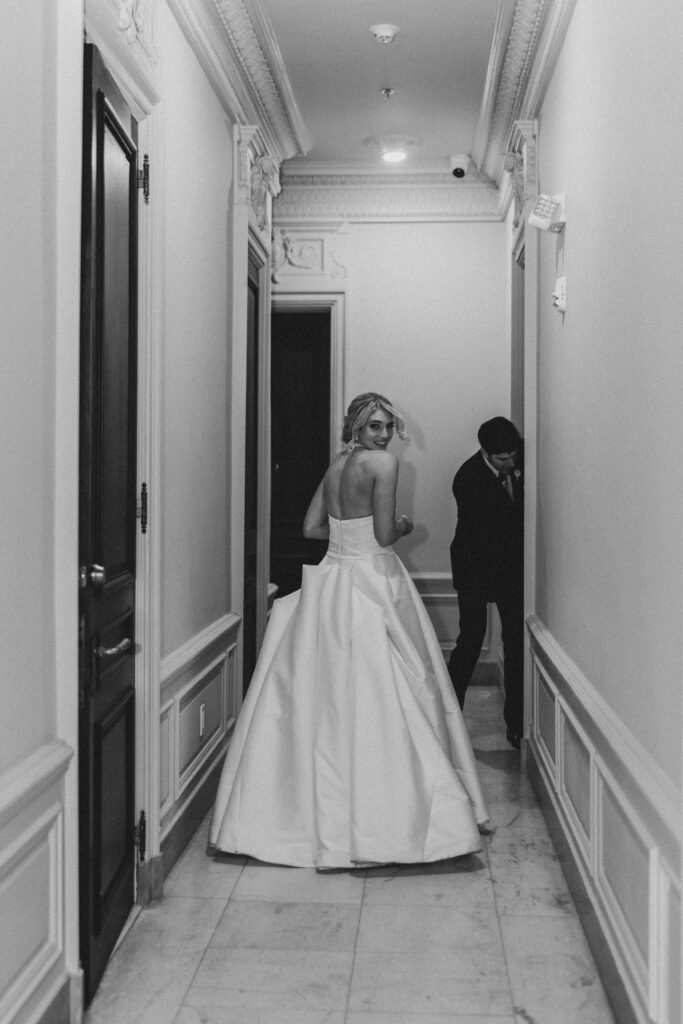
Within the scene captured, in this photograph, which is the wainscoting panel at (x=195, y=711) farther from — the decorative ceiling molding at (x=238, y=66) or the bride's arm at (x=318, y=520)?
the decorative ceiling molding at (x=238, y=66)

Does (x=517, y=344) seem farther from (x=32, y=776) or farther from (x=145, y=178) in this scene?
(x=32, y=776)

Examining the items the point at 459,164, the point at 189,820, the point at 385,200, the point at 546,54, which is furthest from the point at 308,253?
the point at 189,820

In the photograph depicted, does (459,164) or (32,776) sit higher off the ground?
(459,164)

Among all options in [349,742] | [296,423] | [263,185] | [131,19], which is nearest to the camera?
[131,19]

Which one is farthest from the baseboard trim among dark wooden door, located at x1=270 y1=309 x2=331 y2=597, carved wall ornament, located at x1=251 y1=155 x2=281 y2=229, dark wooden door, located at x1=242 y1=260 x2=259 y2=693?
carved wall ornament, located at x1=251 y1=155 x2=281 y2=229

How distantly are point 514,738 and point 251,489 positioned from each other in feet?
5.91

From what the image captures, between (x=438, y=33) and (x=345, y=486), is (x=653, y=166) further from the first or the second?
(x=438, y=33)

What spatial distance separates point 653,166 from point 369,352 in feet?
14.1

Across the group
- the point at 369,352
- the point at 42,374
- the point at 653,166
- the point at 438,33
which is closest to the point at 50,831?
the point at 42,374

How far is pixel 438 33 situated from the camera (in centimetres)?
426

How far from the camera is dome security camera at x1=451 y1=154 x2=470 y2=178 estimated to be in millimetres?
5781

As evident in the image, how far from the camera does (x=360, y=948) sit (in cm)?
271

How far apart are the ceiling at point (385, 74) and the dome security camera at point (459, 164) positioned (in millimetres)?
51

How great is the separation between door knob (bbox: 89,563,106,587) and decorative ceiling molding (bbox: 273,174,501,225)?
4.35 m
